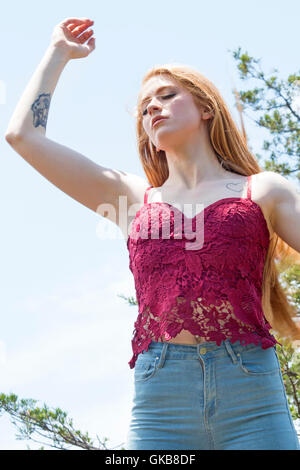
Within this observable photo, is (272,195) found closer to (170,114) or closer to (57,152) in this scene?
(170,114)

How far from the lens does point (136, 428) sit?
89.8 inches

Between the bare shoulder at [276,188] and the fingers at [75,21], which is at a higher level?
the fingers at [75,21]

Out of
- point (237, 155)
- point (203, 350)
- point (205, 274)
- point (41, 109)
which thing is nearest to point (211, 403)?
point (203, 350)

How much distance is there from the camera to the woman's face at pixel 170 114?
273 cm

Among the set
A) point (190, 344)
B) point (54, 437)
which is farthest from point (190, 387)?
point (54, 437)

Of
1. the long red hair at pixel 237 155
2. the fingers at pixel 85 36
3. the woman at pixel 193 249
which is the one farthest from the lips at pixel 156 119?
the fingers at pixel 85 36

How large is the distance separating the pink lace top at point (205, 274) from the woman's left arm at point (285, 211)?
0.06 meters

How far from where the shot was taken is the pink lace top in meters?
2.35

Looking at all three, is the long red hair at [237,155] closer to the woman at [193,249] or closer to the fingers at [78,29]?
the woman at [193,249]

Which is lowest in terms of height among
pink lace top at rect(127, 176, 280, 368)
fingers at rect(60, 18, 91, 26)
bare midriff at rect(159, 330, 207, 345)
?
bare midriff at rect(159, 330, 207, 345)

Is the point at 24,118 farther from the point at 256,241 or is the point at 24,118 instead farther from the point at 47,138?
the point at 256,241

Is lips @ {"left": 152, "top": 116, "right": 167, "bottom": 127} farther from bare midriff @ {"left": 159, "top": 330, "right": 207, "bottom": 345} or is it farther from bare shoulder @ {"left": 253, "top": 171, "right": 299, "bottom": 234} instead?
bare midriff @ {"left": 159, "top": 330, "right": 207, "bottom": 345}

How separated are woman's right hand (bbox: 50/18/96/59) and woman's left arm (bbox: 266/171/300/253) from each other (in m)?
1.02

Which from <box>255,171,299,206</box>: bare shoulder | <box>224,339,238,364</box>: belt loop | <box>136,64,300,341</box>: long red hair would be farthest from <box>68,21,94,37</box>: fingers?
<box>224,339,238,364</box>: belt loop
